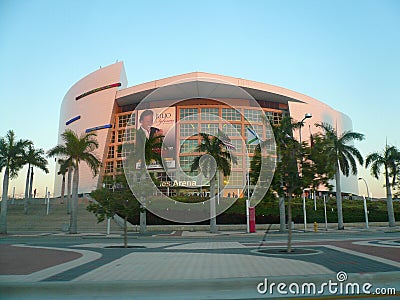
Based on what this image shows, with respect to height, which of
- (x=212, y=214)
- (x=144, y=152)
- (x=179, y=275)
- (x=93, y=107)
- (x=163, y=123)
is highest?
(x=93, y=107)

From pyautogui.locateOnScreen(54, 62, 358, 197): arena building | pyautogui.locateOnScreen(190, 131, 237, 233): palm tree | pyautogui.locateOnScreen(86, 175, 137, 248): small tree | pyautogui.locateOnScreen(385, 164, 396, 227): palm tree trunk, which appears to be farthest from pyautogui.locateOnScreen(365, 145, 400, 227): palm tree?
pyautogui.locateOnScreen(86, 175, 137, 248): small tree

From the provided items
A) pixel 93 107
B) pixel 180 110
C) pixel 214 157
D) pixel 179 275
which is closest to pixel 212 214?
pixel 214 157

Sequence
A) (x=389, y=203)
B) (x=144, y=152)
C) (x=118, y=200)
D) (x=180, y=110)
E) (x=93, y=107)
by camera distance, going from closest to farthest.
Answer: (x=118, y=200)
(x=144, y=152)
(x=389, y=203)
(x=180, y=110)
(x=93, y=107)

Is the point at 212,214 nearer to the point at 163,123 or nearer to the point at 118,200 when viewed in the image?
the point at 118,200

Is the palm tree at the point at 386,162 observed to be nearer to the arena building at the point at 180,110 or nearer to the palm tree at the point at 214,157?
the palm tree at the point at 214,157

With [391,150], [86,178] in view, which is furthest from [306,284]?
[86,178]

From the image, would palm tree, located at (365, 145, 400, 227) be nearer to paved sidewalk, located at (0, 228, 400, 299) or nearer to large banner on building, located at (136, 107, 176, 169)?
paved sidewalk, located at (0, 228, 400, 299)

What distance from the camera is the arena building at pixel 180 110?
68.3 m

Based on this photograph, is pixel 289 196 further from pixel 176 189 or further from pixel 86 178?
pixel 86 178

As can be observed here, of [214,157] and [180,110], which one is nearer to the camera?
[214,157]

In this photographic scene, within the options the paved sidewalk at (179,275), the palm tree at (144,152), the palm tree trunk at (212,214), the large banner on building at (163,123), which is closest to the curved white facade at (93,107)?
the large banner on building at (163,123)

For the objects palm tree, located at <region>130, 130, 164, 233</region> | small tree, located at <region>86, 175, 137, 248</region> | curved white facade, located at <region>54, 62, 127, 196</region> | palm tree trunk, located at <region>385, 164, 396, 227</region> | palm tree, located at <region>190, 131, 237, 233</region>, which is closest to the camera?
small tree, located at <region>86, 175, 137, 248</region>

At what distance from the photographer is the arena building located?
6831 cm

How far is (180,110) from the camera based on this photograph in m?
71.8
